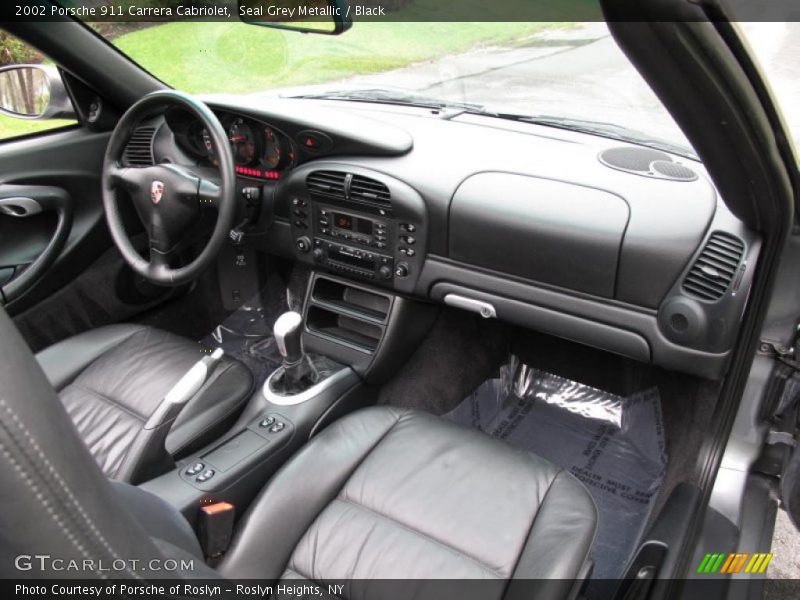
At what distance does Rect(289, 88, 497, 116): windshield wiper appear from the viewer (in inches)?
92.0

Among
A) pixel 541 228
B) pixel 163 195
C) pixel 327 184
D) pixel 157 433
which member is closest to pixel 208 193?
pixel 163 195

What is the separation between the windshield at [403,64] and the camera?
2.21 meters

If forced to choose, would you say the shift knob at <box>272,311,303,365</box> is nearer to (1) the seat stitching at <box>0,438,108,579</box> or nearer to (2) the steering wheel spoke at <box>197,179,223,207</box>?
(2) the steering wheel spoke at <box>197,179,223,207</box>

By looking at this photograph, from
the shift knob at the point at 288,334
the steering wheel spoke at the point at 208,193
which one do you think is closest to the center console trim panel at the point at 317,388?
the shift knob at the point at 288,334

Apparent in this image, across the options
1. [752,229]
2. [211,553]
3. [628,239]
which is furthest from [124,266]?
[752,229]

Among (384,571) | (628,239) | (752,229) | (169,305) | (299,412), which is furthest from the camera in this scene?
(169,305)

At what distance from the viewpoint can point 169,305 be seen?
9.23 feet

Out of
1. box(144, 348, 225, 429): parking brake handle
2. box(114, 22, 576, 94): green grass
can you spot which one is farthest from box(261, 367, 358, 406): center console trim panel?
box(114, 22, 576, 94): green grass

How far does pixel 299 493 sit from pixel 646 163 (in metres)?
1.32

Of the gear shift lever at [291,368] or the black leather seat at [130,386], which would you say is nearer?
the black leather seat at [130,386]

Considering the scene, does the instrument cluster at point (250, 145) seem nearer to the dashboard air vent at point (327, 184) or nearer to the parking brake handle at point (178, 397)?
the dashboard air vent at point (327, 184)

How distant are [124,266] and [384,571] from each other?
5.82 feet

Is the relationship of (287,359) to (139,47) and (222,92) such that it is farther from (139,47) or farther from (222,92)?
(139,47)

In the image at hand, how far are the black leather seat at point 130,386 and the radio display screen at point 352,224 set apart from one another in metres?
0.60
